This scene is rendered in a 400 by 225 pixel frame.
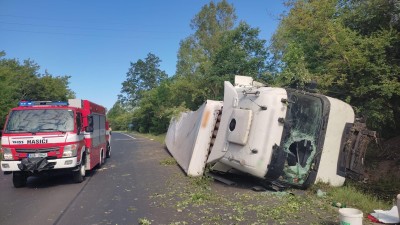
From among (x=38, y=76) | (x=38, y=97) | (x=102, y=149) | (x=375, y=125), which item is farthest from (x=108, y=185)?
(x=38, y=76)

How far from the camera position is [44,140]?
9812 millimetres

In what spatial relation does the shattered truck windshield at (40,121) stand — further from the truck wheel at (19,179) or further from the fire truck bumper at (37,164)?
the truck wheel at (19,179)

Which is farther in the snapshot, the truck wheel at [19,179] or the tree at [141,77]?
the tree at [141,77]

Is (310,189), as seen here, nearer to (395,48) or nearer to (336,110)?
(336,110)

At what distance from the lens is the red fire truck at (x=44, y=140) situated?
32.0 ft

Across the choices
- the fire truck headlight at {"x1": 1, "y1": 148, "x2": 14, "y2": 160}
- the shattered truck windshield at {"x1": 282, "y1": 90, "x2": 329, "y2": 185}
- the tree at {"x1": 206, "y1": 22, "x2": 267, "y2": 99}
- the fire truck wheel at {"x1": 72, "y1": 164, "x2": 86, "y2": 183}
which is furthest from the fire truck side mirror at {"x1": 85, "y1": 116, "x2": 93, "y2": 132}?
the tree at {"x1": 206, "y1": 22, "x2": 267, "y2": 99}

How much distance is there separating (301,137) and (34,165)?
Result: 681cm

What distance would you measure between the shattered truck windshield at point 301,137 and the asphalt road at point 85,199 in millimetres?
3432

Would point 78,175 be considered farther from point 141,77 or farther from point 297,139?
point 141,77

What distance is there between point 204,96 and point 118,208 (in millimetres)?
26317

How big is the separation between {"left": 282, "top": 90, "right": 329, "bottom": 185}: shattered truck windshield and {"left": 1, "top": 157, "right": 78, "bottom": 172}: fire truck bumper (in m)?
5.71

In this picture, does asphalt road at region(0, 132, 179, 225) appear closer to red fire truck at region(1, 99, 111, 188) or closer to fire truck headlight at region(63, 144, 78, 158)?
red fire truck at region(1, 99, 111, 188)

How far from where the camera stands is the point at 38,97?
1654 inches

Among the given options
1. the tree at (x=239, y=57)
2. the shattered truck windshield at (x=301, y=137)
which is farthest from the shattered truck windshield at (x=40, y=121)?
the tree at (x=239, y=57)
